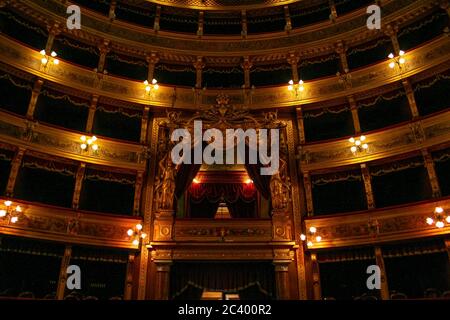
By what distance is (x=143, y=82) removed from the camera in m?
14.9

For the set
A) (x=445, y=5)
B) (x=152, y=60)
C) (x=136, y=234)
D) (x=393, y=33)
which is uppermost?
(x=445, y=5)

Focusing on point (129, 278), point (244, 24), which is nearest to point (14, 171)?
point (129, 278)

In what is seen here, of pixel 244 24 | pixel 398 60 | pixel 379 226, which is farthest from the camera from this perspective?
pixel 244 24

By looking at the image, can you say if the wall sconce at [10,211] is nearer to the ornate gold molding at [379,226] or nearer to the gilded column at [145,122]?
the gilded column at [145,122]

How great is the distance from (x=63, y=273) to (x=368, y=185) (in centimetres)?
1142

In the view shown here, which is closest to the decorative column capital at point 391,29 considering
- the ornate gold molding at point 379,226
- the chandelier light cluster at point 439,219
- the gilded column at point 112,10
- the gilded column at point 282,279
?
the ornate gold molding at point 379,226

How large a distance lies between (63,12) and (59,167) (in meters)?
7.10

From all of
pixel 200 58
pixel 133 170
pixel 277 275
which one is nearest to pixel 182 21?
pixel 200 58

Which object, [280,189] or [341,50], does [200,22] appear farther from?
[280,189]

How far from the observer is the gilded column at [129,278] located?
11.7 metres

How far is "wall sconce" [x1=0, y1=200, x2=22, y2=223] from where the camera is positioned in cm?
1066

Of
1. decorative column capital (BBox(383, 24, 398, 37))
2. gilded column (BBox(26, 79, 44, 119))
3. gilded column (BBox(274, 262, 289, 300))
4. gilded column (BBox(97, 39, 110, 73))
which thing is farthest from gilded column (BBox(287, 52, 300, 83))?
gilded column (BBox(26, 79, 44, 119))

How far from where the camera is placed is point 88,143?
13.0 m

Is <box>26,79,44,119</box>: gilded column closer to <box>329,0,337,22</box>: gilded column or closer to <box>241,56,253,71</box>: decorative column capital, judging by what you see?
<box>241,56,253,71</box>: decorative column capital
